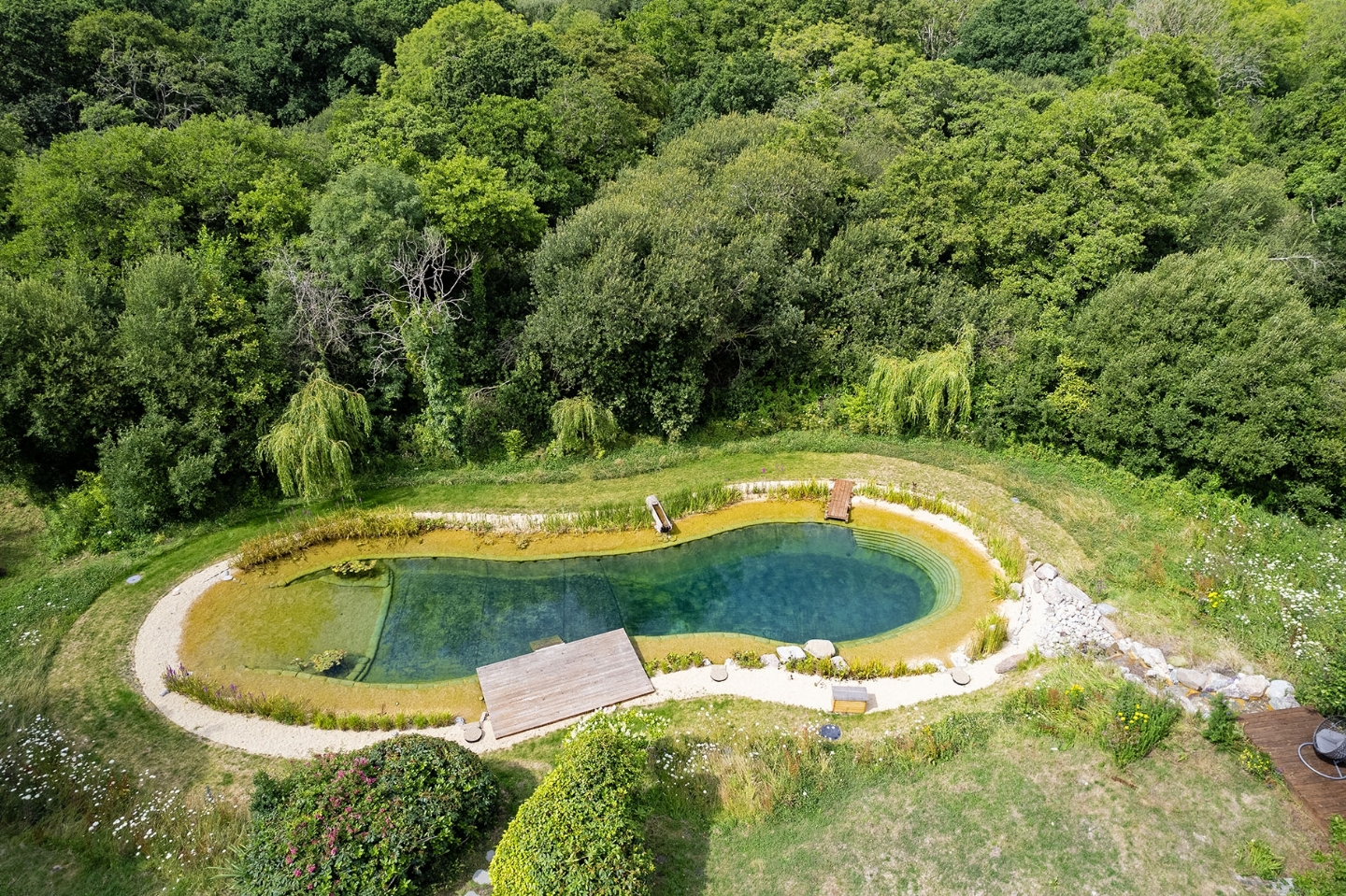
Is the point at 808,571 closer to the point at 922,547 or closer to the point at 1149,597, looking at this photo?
the point at 922,547

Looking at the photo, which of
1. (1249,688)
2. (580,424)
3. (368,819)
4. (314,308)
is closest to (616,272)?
(580,424)

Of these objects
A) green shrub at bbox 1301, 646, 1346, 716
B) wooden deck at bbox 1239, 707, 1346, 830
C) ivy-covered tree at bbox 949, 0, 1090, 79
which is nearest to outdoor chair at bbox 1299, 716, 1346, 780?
wooden deck at bbox 1239, 707, 1346, 830

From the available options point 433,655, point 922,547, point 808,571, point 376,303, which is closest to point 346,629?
point 433,655

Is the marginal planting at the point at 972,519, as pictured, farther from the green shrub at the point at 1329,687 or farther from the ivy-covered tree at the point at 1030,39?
the ivy-covered tree at the point at 1030,39

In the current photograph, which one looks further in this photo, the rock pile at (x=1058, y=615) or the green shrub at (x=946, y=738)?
the rock pile at (x=1058, y=615)

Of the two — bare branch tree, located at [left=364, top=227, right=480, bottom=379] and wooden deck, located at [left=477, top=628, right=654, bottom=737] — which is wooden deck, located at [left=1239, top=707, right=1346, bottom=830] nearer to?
wooden deck, located at [left=477, top=628, right=654, bottom=737]

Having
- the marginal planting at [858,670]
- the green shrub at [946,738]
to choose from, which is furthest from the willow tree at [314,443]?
the green shrub at [946,738]

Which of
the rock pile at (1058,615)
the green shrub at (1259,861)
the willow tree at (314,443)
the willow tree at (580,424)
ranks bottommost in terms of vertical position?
the green shrub at (1259,861)
